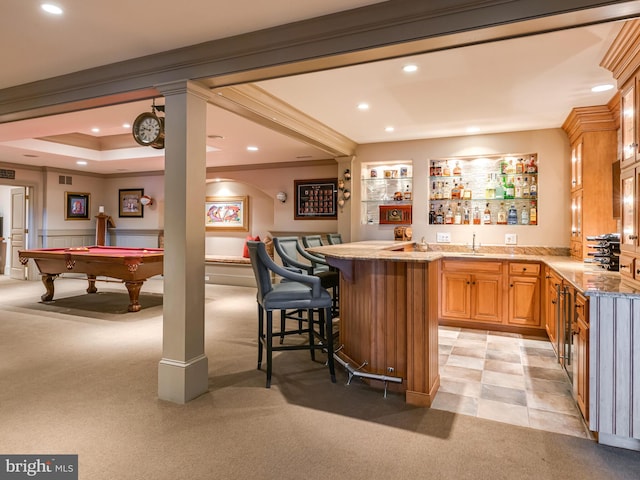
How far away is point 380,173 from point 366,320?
3.62m

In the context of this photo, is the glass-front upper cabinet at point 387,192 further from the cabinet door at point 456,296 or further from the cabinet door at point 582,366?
the cabinet door at point 582,366

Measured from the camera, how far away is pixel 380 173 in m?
6.22

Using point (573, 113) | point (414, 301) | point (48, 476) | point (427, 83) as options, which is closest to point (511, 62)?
point (427, 83)

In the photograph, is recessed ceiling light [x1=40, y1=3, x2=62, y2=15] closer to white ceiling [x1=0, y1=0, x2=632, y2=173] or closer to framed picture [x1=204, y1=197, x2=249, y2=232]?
white ceiling [x1=0, y1=0, x2=632, y2=173]

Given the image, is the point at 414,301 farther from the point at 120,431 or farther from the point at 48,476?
the point at 48,476

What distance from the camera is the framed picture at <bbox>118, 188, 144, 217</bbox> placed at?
961cm

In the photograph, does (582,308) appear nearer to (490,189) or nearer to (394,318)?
(394,318)

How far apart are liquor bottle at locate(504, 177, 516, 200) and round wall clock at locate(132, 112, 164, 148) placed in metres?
4.51

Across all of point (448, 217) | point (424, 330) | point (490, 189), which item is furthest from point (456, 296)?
point (424, 330)

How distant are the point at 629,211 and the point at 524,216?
2.61 m

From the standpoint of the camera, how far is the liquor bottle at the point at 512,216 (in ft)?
17.4

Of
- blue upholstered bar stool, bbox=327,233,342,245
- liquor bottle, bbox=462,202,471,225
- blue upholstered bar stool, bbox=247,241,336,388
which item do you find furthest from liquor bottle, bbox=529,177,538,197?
blue upholstered bar stool, bbox=247,241,336,388

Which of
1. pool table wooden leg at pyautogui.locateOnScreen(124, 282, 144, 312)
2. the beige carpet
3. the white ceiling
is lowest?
the beige carpet

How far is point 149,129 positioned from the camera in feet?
11.6
